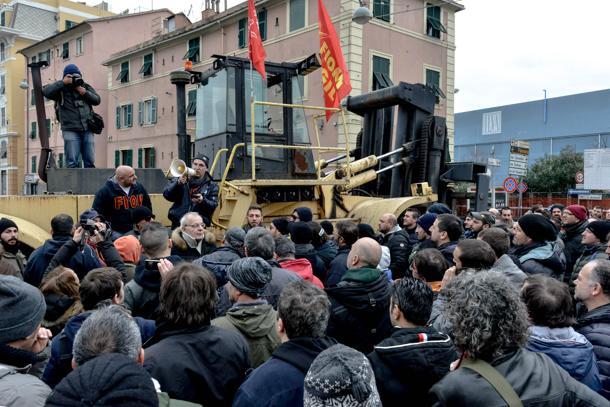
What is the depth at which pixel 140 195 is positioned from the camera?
21.7 ft

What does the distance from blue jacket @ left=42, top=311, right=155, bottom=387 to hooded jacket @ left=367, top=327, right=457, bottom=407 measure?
139cm

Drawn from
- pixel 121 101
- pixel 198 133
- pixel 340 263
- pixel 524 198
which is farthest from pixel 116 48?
pixel 340 263

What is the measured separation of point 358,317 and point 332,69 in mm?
Result: 6544

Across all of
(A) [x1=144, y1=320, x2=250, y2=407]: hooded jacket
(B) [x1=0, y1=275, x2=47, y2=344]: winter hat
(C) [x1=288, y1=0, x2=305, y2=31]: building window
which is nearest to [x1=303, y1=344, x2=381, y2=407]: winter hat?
(A) [x1=144, y1=320, x2=250, y2=407]: hooded jacket

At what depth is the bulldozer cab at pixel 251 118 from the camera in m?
8.09

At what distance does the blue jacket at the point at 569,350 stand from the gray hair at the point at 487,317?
1.80ft

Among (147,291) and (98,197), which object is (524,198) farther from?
(147,291)

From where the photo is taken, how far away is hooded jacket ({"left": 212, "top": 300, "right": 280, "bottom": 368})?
317 cm

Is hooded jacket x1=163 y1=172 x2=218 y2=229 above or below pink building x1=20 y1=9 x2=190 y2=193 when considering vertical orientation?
below

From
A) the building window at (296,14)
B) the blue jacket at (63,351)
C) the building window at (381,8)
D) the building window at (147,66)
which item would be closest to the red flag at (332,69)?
the blue jacket at (63,351)

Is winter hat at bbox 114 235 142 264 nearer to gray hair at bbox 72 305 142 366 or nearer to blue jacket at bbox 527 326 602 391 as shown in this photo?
gray hair at bbox 72 305 142 366

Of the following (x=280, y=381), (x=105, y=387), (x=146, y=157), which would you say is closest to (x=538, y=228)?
(x=280, y=381)

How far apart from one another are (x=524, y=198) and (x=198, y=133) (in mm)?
21260

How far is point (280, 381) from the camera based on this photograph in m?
2.43
